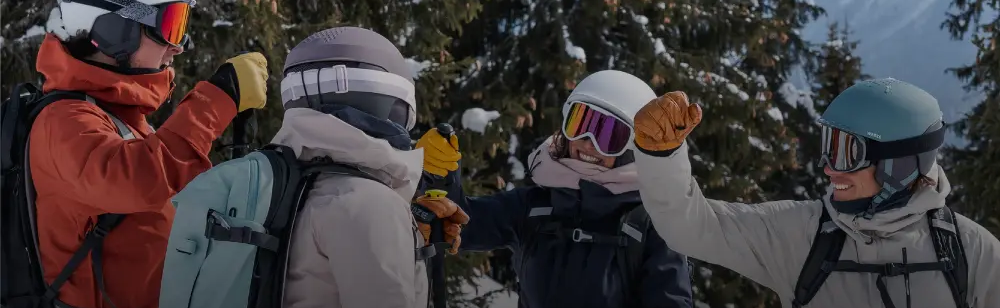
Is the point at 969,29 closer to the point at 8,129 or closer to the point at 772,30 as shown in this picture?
the point at 772,30

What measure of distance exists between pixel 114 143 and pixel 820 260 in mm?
2335

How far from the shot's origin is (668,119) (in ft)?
7.66

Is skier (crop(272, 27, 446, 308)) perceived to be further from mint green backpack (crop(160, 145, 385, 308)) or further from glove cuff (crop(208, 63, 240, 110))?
glove cuff (crop(208, 63, 240, 110))

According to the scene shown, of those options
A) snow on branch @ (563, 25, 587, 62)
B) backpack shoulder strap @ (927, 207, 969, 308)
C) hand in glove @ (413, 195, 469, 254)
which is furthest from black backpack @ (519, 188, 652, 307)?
snow on branch @ (563, 25, 587, 62)

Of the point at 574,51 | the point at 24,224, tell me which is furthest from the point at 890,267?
the point at 574,51

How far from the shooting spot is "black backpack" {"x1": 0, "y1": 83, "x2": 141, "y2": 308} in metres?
2.50

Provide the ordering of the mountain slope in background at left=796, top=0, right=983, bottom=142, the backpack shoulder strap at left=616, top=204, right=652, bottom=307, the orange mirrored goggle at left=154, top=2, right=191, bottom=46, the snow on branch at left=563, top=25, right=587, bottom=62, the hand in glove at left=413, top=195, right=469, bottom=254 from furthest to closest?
the mountain slope in background at left=796, top=0, right=983, bottom=142 → the snow on branch at left=563, top=25, right=587, bottom=62 → the backpack shoulder strap at left=616, top=204, right=652, bottom=307 → the orange mirrored goggle at left=154, top=2, right=191, bottom=46 → the hand in glove at left=413, top=195, right=469, bottom=254

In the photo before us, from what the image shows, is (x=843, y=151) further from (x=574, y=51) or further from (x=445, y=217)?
(x=574, y=51)

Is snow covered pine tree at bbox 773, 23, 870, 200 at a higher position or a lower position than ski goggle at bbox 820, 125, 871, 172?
lower

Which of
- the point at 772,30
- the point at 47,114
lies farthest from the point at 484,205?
the point at 772,30

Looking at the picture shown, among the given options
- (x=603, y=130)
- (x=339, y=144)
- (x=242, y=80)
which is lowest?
(x=603, y=130)

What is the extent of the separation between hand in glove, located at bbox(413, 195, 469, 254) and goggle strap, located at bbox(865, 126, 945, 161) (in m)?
1.40

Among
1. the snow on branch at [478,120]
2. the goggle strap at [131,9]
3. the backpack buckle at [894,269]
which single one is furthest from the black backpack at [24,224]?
the snow on branch at [478,120]

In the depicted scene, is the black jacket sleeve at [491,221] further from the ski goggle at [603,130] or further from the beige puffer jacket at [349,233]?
the beige puffer jacket at [349,233]
